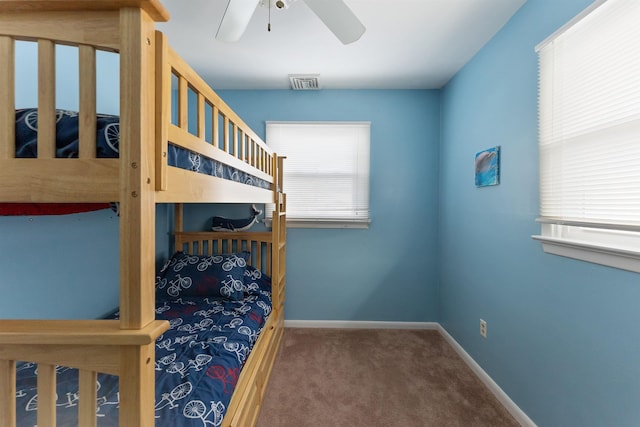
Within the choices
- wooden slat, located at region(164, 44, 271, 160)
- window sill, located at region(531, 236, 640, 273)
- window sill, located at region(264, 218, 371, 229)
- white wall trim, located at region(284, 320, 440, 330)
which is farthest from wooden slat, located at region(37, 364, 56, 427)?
white wall trim, located at region(284, 320, 440, 330)

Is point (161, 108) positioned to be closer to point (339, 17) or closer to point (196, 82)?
point (196, 82)

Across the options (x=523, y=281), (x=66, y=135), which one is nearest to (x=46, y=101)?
(x=66, y=135)

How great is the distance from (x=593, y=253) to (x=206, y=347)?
1.76m

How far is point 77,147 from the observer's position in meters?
0.67

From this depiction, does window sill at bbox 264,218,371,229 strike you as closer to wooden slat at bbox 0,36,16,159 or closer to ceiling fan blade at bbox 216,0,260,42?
ceiling fan blade at bbox 216,0,260,42

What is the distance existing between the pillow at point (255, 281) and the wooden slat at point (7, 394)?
163 centimetres

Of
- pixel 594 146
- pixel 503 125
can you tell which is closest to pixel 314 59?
pixel 503 125

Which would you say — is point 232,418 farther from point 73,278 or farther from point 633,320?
point 633,320

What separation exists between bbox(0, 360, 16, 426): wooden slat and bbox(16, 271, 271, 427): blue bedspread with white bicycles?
9.3 inches

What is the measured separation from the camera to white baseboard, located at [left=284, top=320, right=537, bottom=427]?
173 cm

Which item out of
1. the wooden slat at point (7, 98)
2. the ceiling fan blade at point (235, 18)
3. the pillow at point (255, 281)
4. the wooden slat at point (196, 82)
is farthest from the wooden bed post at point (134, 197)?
the pillow at point (255, 281)

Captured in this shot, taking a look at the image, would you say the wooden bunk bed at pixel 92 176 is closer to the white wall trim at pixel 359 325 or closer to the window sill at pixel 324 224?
the window sill at pixel 324 224

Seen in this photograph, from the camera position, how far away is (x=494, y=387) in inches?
73.4

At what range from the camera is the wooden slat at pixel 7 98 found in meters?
0.63
